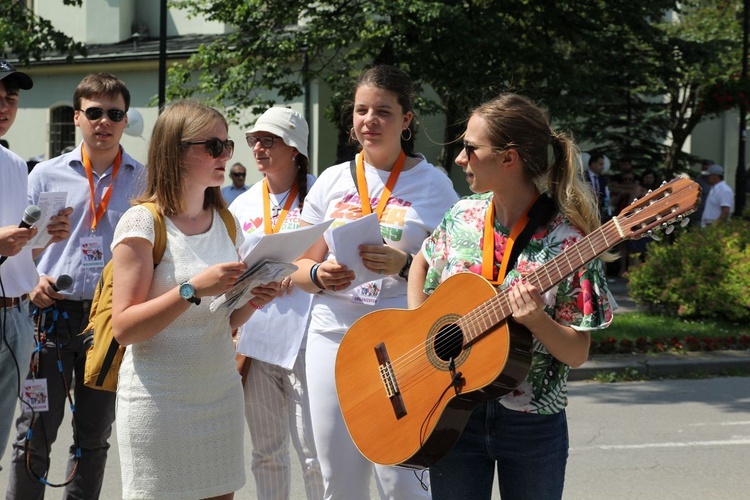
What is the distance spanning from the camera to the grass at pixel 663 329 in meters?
11.6

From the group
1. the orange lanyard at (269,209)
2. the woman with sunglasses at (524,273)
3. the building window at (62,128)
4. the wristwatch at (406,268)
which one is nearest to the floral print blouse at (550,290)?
the woman with sunglasses at (524,273)

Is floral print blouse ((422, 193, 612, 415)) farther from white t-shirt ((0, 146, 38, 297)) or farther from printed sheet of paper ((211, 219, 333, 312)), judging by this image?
white t-shirt ((0, 146, 38, 297))

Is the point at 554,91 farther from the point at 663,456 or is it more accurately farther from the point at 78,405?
the point at 78,405

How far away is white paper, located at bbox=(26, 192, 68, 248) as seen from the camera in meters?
4.17

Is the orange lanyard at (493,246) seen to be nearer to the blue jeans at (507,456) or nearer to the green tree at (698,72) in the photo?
the blue jeans at (507,456)

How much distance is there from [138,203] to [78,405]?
1549 mm

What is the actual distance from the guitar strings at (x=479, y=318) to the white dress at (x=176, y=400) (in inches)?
25.7

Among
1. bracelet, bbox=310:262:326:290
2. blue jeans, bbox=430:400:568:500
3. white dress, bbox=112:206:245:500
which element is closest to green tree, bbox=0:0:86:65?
bracelet, bbox=310:262:326:290

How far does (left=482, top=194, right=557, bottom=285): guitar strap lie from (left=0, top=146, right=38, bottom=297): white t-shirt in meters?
2.15

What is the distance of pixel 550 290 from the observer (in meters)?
3.02

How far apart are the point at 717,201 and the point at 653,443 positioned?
1337 cm

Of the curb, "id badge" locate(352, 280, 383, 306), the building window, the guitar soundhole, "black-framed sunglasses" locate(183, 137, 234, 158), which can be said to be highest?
"black-framed sunglasses" locate(183, 137, 234, 158)

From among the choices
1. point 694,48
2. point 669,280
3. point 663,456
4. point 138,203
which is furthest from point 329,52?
point 138,203

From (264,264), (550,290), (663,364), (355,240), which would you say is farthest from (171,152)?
(663,364)
